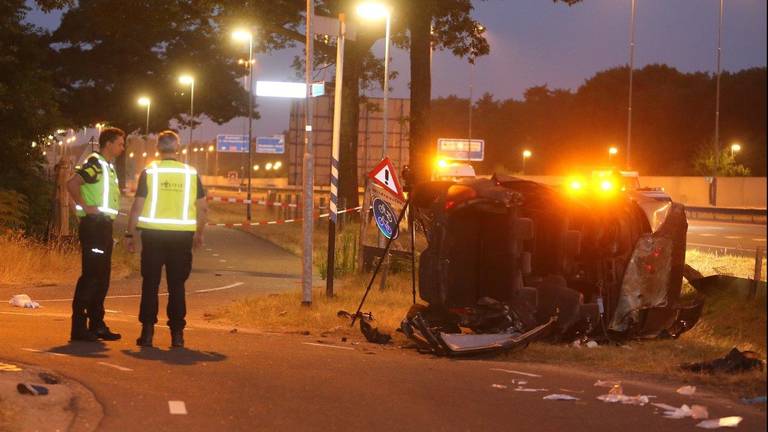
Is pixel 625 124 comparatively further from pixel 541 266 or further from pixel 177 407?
pixel 177 407

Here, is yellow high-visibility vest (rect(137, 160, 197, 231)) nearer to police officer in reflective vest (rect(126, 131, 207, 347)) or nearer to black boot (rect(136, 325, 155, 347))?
police officer in reflective vest (rect(126, 131, 207, 347))

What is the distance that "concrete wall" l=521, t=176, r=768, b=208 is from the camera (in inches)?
2505

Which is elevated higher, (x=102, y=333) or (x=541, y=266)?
(x=541, y=266)

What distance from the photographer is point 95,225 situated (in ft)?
35.4

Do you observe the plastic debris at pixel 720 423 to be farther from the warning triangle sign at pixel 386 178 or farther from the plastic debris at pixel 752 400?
the warning triangle sign at pixel 386 178

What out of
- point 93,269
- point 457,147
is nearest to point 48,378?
point 93,269

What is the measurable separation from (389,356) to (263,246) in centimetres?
2022

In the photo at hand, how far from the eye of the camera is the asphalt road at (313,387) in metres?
7.78

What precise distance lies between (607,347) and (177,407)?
17.2 feet

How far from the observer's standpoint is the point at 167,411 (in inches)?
312

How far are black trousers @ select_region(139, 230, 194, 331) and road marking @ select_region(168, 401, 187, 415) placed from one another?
8.00 ft

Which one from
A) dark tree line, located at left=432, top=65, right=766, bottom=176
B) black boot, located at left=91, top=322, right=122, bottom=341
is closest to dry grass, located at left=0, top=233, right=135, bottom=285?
black boot, located at left=91, top=322, right=122, bottom=341

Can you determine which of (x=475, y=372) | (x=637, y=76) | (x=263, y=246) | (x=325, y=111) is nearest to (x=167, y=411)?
(x=475, y=372)

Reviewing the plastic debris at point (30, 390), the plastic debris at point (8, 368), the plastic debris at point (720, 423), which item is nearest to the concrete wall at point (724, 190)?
the plastic debris at point (720, 423)
